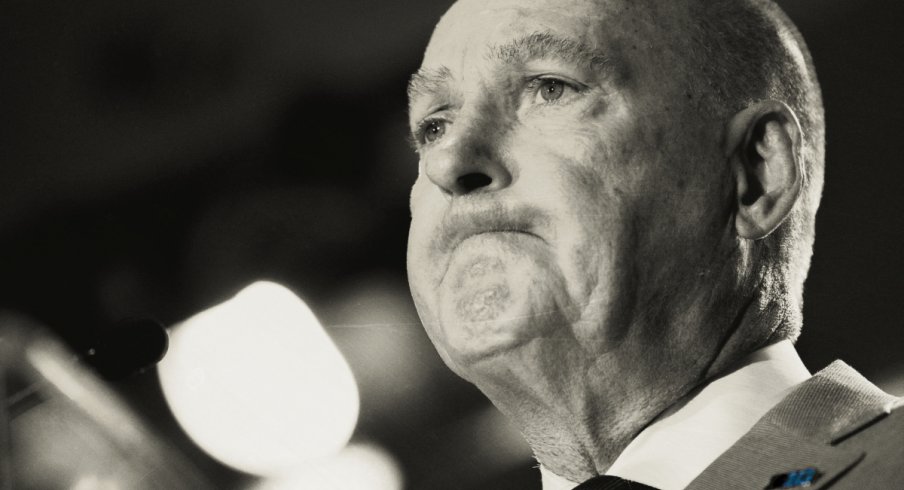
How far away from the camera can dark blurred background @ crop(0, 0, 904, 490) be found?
2488mm

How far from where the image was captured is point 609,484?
1.74 metres

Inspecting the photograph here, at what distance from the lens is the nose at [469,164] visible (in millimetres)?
1816

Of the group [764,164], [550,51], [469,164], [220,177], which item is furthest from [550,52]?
[220,177]

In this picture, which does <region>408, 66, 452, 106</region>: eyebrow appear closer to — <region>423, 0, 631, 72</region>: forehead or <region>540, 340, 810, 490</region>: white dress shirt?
<region>423, 0, 631, 72</region>: forehead

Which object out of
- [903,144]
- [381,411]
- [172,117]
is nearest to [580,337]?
[903,144]

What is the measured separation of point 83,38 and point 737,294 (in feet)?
4.83

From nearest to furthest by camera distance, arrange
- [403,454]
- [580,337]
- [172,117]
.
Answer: [580,337]
[403,454]
[172,117]

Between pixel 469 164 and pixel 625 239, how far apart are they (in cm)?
24

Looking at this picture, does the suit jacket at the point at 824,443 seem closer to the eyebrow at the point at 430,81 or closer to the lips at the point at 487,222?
the lips at the point at 487,222

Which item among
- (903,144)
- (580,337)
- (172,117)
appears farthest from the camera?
(172,117)

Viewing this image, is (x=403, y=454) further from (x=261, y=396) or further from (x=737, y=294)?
(x=737, y=294)

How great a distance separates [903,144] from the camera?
2047 millimetres

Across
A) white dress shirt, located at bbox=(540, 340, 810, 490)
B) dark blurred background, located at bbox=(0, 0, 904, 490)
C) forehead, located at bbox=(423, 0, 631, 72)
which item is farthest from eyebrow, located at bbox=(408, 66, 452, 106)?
white dress shirt, located at bbox=(540, 340, 810, 490)

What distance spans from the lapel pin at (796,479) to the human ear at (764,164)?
0.40m
